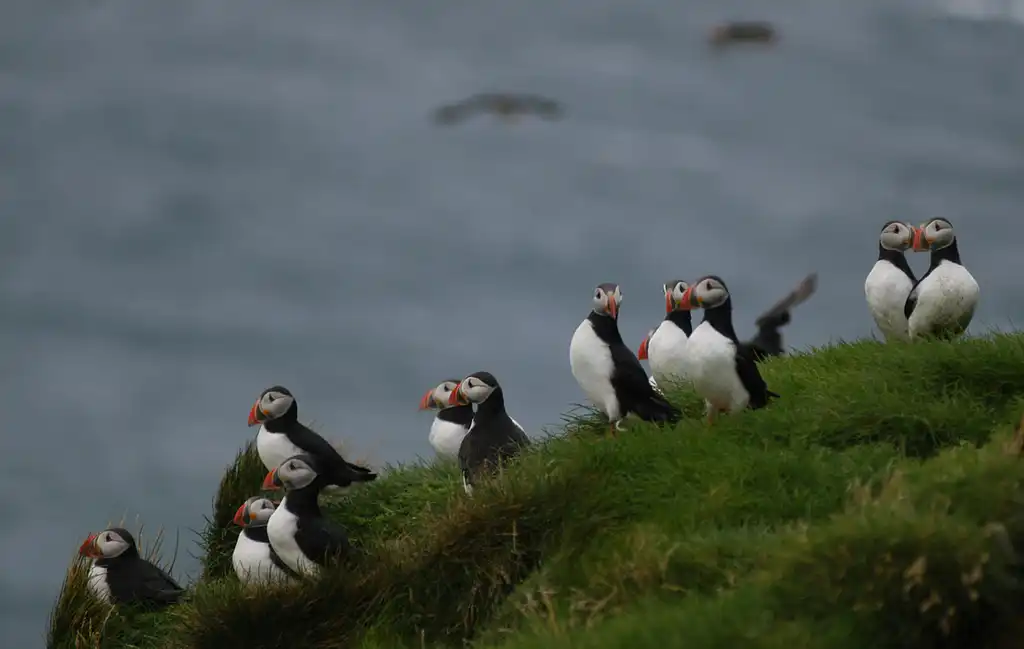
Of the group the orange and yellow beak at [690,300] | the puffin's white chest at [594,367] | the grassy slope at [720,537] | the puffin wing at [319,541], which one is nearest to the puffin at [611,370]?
the puffin's white chest at [594,367]

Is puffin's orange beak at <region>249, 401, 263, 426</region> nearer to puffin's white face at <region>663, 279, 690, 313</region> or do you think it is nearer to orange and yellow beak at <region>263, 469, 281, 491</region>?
orange and yellow beak at <region>263, 469, 281, 491</region>

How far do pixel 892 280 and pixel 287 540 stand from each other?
4.21 metres

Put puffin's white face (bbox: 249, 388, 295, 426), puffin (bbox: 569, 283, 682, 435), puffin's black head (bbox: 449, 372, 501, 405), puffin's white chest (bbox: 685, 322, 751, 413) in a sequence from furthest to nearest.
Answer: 1. puffin's white face (bbox: 249, 388, 295, 426)
2. puffin's black head (bbox: 449, 372, 501, 405)
3. puffin (bbox: 569, 283, 682, 435)
4. puffin's white chest (bbox: 685, 322, 751, 413)

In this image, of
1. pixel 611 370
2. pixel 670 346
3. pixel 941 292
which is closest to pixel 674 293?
pixel 670 346

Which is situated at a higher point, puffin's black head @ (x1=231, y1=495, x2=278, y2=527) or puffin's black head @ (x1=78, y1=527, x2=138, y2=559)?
puffin's black head @ (x1=78, y1=527, x2=138, y2=559)

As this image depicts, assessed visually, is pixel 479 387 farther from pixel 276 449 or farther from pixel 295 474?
pixel 276 449

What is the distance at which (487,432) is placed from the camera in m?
8.41

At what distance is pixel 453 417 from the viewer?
10078 millimetres

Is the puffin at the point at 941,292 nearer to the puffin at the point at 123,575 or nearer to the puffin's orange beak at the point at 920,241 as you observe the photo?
the puffin's orange beak at the point at 920,241

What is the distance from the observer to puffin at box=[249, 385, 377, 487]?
9570 millimetres

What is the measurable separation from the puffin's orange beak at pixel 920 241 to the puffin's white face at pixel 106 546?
5.62m

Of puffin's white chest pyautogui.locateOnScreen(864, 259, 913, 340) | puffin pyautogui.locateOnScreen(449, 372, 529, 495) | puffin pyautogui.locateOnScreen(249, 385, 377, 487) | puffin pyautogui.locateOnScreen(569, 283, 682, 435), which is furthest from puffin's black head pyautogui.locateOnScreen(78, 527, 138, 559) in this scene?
puffin's white chest pyautogui.locateOnScreen(864, 259, 913, 340)

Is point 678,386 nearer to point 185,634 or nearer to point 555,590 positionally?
point 555,590

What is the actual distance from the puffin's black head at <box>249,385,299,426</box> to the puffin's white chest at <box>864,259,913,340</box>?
385cm
